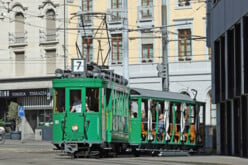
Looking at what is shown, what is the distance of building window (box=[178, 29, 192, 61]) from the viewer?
55744 millimetres

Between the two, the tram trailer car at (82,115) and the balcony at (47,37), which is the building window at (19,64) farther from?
the tram trailer car at (82,115)

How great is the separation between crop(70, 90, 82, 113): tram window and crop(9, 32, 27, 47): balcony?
120 feet

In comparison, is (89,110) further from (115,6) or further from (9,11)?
(9,11)

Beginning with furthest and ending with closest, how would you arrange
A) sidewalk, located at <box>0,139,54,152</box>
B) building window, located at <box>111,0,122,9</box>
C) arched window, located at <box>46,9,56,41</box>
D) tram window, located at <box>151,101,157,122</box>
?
arched window, located at <box>46,9,56,41</box>, building window, located at <box>111,0,122,9</box>, sidewalk, located at <box>0,139,54,152</box>, tram window, located at <box>151,101,157,122</box>

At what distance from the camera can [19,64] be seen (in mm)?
62875

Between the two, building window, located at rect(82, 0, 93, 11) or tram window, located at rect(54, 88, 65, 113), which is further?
building window, located at rect(82, 0, 93, 11)

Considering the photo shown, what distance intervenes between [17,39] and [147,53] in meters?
12.5

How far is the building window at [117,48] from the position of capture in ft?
188

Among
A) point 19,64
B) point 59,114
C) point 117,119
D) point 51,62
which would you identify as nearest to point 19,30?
point 19,64

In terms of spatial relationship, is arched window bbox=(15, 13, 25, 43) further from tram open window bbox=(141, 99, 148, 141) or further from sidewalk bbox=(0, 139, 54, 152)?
tram open window bbox=(141, 99, 148, 141)

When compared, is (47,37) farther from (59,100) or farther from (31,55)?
(59,100)

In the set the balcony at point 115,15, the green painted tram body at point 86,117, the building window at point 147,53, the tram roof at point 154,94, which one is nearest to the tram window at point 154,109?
the tram roof at point 154,94

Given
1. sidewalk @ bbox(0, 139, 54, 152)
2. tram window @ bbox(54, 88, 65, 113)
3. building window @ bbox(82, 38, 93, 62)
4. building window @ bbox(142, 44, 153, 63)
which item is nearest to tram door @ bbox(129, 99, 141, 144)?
tram window @ bbox(54, 88, 65, 113)

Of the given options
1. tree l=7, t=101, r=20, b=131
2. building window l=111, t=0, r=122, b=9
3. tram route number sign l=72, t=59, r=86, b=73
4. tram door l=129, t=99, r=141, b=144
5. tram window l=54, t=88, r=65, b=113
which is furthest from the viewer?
tree l=7, t=101, r=20, b=131
